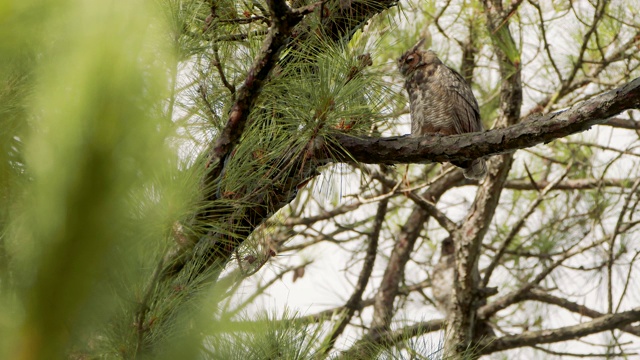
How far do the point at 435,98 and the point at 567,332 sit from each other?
0.98m

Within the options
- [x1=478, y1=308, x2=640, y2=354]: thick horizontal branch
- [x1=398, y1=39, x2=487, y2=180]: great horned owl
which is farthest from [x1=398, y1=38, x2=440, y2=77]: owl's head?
[x1=478, y1=308, x2=640, y2=354]: thick horizontal branch

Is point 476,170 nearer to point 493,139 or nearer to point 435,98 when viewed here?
point 435,98

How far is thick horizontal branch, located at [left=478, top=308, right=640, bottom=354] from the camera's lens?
2.56m

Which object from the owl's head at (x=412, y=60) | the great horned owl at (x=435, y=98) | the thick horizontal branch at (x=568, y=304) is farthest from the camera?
the thick horizontal branch at (x=568, y=304)

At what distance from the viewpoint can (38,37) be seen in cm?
71

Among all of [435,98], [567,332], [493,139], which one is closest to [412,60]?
[435,98]

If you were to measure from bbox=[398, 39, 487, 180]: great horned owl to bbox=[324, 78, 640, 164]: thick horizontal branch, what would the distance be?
0.93 m

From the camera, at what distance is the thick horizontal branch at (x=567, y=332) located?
256 cm

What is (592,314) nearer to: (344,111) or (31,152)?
(344,111)

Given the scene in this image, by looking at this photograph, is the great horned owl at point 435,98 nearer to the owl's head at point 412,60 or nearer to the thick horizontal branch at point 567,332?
the owl's head at point 412,60

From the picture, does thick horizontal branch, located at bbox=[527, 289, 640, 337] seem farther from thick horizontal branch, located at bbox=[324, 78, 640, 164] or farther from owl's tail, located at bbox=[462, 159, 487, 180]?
thick horizontal branch, located at bbox=[324, 78, 640, 164]

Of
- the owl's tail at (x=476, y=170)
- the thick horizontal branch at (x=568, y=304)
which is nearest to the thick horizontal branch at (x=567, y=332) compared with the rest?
the thick horizontal branch at (x=568, y=304)

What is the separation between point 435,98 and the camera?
2.56 m

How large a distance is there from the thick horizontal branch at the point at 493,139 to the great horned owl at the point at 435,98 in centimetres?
93
